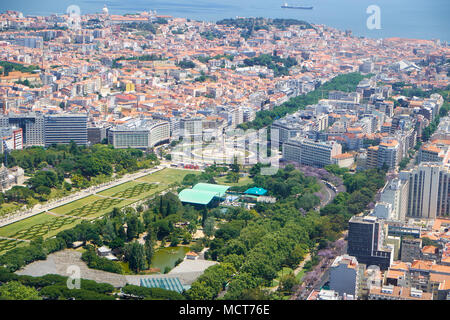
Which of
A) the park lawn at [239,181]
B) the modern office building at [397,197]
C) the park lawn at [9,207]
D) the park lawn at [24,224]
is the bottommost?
the park lawn at [24,224]

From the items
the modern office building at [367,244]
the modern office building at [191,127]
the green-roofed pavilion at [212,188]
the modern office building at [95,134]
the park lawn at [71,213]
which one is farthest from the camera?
the modern office building at [191,127]

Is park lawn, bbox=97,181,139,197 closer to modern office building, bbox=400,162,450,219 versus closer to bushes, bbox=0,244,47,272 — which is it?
bushes, bbox=0,244,47,272

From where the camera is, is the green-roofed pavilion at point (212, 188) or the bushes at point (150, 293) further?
the green-roofed pavilion at point (212, 188)

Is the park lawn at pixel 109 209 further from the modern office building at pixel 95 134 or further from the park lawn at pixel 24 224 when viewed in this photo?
the modern office building at pixel 95 134

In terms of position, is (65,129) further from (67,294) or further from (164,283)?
(67,294)

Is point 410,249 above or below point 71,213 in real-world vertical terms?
above

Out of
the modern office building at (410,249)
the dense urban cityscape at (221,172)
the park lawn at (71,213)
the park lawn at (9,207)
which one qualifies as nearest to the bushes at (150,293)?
the dense urban cityscape at (221,172)

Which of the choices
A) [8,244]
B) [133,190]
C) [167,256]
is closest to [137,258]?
[167,256]
